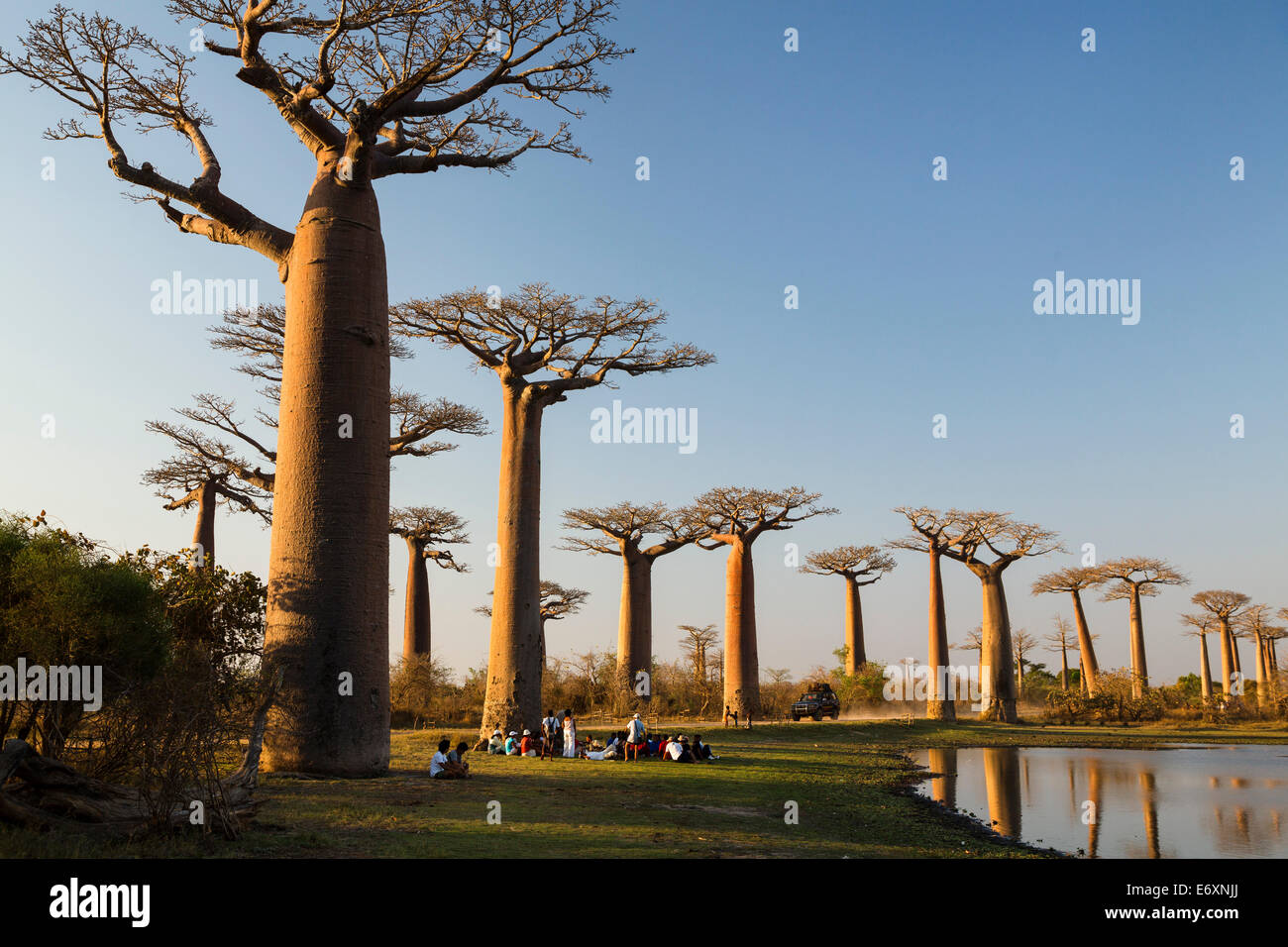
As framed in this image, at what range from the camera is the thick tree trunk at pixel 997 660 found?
31.8 m

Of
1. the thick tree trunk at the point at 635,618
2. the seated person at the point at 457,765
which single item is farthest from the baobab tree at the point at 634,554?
the seated person at the point at 457,765

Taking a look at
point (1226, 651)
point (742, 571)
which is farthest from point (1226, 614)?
point (742, 571)

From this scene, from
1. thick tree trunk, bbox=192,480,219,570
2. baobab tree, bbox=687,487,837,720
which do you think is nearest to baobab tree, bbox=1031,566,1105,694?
baobab tree, bbox=687,487,837,720

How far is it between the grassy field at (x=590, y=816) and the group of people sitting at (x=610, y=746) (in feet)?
1.81

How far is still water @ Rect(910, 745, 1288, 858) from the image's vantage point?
10102mm

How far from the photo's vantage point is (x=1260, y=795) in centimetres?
1373

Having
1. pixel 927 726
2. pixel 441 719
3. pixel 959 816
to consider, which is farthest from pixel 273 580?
pixel 927 726

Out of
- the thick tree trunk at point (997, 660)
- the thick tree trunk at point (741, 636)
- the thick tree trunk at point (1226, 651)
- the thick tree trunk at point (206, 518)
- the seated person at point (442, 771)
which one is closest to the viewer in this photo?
the seated person at point (442, 771)

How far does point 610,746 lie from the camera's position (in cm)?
1612

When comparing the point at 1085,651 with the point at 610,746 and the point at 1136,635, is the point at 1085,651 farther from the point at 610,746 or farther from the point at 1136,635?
the point at 610,746

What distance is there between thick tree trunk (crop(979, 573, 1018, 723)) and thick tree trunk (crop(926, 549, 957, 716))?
1277 mm

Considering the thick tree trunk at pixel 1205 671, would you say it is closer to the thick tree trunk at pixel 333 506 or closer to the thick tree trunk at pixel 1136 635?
the thick tree trunk at pixel 1136 635

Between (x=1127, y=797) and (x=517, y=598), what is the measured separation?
10.7 meters
